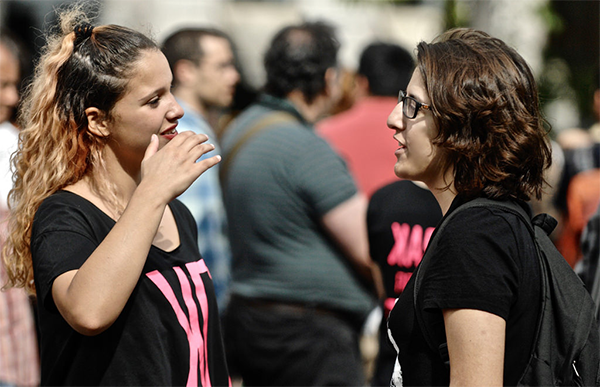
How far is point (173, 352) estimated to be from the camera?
1.88 metres

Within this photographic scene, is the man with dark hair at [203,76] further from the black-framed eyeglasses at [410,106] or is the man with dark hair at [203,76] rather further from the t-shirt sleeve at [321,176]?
the black-framed eyeglasses at [410,106]

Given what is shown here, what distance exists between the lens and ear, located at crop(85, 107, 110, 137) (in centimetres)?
194

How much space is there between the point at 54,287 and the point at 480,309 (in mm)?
1027

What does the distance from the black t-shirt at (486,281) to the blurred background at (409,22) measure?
633 centimetres

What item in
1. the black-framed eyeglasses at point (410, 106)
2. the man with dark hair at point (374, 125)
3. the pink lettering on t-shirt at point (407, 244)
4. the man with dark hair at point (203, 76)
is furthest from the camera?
the man with dark hair at point (374, 125)

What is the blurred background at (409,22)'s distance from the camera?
8.50 meters

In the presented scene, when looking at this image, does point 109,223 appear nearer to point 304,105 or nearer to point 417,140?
point 417,140

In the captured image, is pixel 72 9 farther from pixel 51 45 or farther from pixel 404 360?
pixel 404 360

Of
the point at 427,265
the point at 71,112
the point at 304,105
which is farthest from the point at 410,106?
the point at 304,105

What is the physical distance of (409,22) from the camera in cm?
1566

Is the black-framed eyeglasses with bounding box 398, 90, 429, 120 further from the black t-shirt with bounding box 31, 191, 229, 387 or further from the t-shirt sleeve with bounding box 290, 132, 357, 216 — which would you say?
the t-shirt sleeve with bounding box 290, 132, 357, 216

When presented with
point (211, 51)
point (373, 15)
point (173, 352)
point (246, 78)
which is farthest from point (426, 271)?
point (373, 15)

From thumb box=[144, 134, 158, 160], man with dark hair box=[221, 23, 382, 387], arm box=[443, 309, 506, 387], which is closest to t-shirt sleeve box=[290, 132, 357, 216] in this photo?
man with dark hair box=[221, 23, 382, 387]

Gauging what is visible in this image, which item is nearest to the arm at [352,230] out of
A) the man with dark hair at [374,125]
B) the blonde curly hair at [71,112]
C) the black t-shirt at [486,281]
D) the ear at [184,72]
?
the man with dark hair at [374,125]
